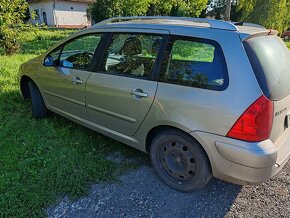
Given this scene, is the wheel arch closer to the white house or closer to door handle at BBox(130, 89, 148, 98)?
door handle at BBox(130, 89, 148, 98)

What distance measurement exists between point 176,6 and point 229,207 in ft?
70.6

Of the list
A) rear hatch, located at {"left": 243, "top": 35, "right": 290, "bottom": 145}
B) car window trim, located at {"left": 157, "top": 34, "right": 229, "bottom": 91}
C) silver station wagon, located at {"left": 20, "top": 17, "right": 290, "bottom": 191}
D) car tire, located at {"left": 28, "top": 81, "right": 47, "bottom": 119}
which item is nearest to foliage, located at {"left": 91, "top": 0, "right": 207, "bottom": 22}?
car tire, located at {"left": 28, "top": 81, "right": 47, "bottom": 119}

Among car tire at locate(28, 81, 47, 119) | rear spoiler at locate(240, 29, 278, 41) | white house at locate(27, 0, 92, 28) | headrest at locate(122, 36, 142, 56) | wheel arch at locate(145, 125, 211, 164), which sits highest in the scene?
rear spoiler at locate(240, 29, 278, 41)

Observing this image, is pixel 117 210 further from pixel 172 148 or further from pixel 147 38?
pixel 147 38

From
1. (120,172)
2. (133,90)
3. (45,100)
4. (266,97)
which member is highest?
(266,97)

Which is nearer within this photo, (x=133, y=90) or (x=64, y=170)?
(x=133, y=90)

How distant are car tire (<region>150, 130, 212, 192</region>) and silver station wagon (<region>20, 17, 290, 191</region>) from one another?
1 cm

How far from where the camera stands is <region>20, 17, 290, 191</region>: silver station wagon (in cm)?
221

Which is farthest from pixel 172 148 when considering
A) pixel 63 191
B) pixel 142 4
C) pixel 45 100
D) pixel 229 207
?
pixel 142 4

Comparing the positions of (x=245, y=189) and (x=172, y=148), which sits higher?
(x=172, y=148)

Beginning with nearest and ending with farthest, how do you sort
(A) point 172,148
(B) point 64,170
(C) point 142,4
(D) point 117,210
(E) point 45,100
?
(D) point 117,210
(A) point 172,148
(B) point 64,170
(E) point 45,100
(C) point 142,4

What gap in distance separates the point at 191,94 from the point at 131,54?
1.00 metres

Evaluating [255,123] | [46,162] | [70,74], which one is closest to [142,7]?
[70,74]

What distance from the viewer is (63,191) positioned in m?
2.77
